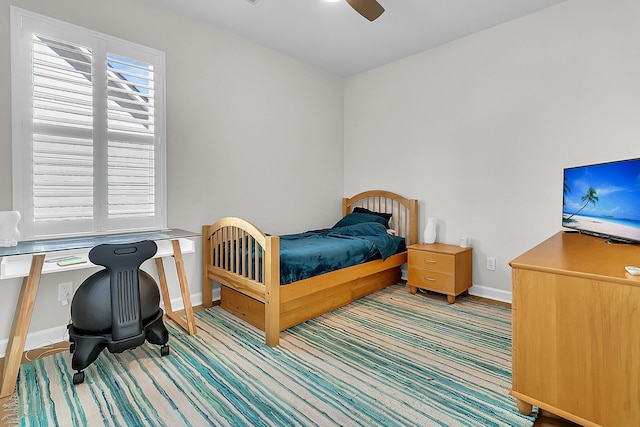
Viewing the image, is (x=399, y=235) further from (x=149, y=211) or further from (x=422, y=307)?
(x=149, y=211)

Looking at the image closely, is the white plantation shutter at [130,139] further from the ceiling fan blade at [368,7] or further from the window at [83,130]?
the ceiling fan blade at [368,7]

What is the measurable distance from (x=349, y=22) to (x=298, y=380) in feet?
9.62

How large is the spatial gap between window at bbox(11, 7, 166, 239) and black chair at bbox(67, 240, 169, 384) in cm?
75

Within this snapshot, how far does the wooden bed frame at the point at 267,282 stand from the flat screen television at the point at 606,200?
162 centimetres

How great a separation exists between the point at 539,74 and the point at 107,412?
3893mm

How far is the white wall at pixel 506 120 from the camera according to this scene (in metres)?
2.55

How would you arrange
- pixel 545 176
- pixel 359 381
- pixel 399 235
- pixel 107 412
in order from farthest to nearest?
pixel 399 235 < pixel 545 176 < pixel 359 381 < pixel 107 412

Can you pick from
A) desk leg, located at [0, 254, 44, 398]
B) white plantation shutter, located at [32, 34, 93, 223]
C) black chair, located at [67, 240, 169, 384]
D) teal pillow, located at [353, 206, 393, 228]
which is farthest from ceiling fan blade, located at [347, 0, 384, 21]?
desk leg, located at [0, 254, 44, 398]

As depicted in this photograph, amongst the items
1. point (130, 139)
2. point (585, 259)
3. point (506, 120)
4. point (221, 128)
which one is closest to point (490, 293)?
point (506, 120)

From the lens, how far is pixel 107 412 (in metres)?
1.57

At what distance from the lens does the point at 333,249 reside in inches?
110

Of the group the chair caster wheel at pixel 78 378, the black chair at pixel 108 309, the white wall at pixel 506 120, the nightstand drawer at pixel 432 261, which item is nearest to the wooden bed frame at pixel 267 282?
the nightstand drawer at pixel 432 261

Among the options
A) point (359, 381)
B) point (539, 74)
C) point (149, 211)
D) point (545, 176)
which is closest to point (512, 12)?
point (539, 74)

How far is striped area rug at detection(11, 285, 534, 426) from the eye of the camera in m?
1.54
